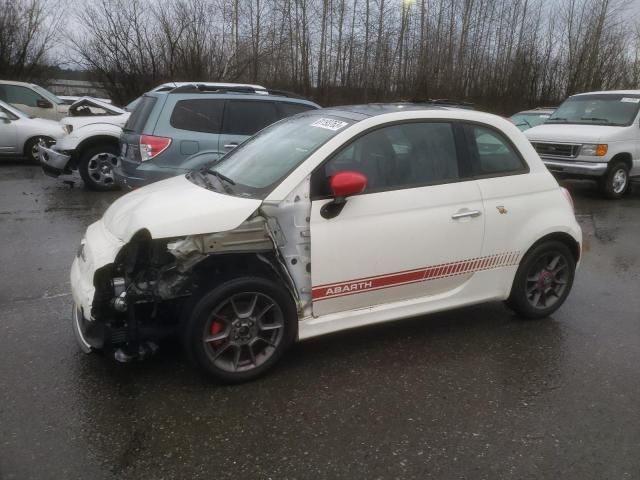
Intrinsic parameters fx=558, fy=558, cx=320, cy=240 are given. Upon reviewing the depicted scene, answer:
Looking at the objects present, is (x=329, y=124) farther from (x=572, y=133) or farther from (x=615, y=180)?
(x=615, y=180)

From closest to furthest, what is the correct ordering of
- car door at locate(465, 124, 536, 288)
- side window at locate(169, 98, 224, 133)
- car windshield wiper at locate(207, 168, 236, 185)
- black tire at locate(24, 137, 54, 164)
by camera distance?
car windshield wiper at locate(207, 168, 236, 185) < car door at locate(465, 124, 536, 288) < side window at locate(169, 98, 224, 133) < black tire at locate(24, 137, 54, 164)

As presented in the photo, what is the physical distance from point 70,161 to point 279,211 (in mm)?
7564

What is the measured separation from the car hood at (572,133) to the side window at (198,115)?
6.79 meters

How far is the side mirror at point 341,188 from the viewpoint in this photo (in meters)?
3.41

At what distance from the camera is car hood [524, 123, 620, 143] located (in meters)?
10.6

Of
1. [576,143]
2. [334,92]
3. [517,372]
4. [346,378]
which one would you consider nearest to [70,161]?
[346,378]

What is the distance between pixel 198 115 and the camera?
7617 mm

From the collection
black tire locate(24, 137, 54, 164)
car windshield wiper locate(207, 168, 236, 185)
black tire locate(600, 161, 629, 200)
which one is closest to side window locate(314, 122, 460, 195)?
car windshield wiper locate(207, 168, 236, 185)

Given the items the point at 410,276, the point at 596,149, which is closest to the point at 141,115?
the point at 410,276

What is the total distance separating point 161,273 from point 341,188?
1195 mm

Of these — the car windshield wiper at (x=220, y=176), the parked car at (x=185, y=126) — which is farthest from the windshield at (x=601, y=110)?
the car windshield wiper at (x=220, y=176)

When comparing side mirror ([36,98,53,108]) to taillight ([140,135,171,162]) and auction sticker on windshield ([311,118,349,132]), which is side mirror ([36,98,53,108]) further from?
auction sticker on windshield ([311,118,349,132])

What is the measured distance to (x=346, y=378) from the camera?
3625 mm

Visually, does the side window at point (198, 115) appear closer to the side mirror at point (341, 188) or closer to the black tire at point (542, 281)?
the side mirror at point (341, 188)
